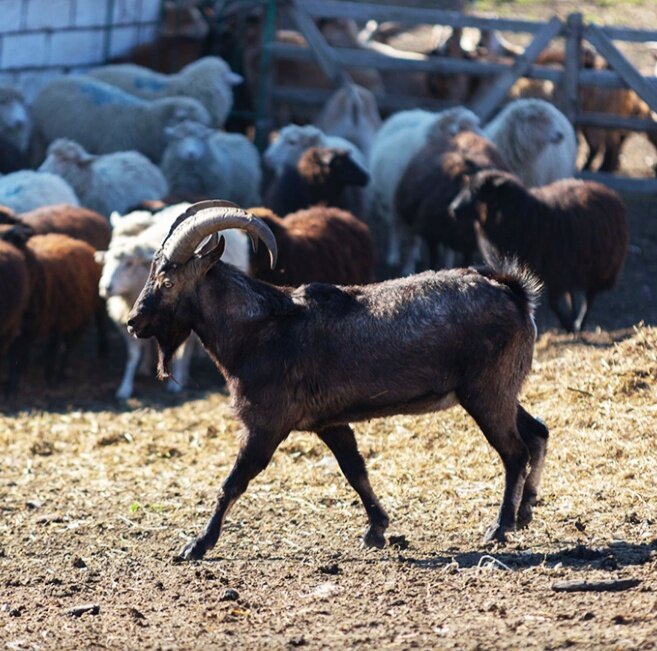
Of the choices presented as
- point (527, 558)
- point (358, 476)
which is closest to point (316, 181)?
point (358, 476)

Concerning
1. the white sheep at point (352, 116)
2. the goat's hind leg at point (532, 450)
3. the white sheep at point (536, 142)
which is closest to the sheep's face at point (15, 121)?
the white sheep at point (352, 116)

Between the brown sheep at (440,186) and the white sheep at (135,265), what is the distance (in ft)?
7.53

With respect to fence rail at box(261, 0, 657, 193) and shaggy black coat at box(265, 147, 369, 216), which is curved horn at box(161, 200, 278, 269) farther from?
fence rail at box(261, 0, 657, 193)

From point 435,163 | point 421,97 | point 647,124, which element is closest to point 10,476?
point 435,163

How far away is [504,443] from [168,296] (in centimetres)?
171

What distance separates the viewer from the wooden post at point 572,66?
1515 centimetres

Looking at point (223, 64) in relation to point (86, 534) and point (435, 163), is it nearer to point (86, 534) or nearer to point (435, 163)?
point (435, 163)

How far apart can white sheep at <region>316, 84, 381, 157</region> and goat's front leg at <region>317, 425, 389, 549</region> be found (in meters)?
10.2

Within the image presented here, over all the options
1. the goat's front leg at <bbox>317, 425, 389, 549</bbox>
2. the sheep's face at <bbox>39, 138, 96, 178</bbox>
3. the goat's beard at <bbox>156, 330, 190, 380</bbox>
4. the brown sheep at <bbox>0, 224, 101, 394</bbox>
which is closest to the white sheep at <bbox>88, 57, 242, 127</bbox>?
the sheep's face at <bbox>39, 138, 96, 178</bbox>

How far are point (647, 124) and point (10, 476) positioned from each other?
954 cm

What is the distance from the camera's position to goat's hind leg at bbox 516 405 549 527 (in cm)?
620

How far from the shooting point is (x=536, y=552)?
5.80 meters

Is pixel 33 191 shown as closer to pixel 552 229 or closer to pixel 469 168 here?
pixel 469 168

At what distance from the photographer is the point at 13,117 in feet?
52.0
